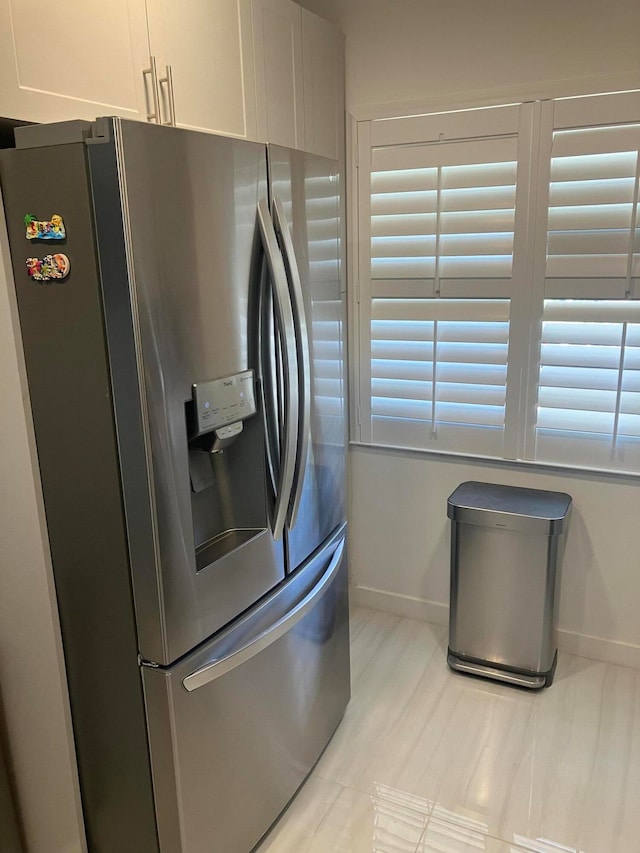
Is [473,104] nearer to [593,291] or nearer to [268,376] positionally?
[593,291]

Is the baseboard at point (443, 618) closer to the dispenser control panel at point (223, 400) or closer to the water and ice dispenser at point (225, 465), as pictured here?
the water and ice dispenser at point (225, 465)

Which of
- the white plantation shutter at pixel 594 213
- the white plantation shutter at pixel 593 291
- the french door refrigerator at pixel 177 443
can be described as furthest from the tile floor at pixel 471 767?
the white plantation shutter at pixel 594 213

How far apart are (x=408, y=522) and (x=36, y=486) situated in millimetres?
1691

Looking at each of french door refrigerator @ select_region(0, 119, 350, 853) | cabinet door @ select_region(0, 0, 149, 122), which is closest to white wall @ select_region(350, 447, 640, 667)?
french door refrigerator @ select_region(0, 119, 350, 853)

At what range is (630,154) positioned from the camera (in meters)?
2.13

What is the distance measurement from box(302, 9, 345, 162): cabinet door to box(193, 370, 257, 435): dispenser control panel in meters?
1.16

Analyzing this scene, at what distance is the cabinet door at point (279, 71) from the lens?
6.58 ft

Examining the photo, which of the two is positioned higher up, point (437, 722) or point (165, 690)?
point (165, 690)

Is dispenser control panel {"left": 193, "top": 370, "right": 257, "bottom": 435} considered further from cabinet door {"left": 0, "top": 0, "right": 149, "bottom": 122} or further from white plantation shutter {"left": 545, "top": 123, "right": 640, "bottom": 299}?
white plantation shutter {"left": 545, "top": 123, "right": 640, "bottom": 299}

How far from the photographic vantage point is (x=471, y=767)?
6.82 feet

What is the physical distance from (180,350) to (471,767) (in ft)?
5.13

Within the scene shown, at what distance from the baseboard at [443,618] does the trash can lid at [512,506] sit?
0.56m

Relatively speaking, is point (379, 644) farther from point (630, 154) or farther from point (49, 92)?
point (49, 92)

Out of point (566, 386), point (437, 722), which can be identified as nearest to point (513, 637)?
point (437, 722)
